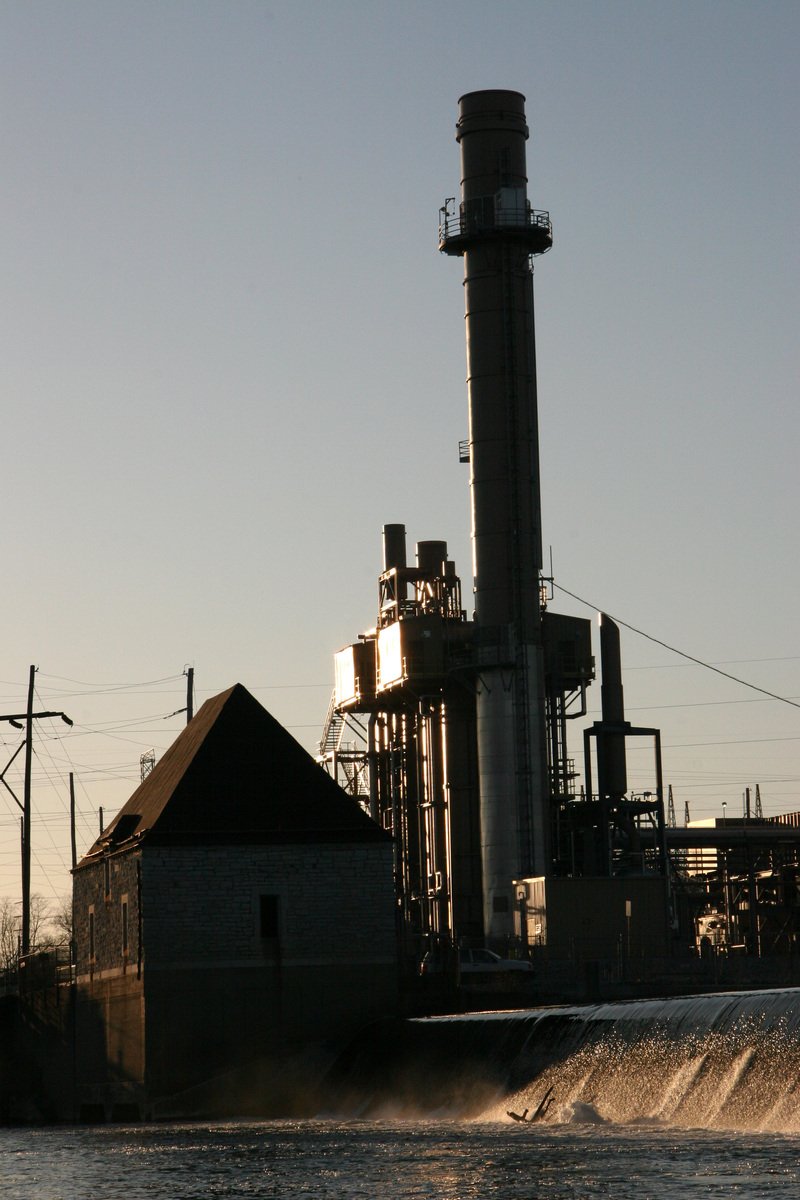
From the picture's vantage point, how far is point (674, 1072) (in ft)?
114

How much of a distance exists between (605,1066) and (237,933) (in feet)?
57.2

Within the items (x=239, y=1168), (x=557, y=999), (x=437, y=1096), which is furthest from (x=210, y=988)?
(x=239, y=1168)

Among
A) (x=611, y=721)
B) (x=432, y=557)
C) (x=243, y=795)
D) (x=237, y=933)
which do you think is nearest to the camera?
(x=237, y=933)

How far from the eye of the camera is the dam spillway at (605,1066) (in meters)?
32.9

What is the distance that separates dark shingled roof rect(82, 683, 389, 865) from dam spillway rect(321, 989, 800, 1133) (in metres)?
9.26

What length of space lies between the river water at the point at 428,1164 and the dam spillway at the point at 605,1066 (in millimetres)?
653

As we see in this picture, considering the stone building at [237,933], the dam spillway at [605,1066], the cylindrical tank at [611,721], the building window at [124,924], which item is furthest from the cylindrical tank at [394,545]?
the dam spillway at [605,1066]

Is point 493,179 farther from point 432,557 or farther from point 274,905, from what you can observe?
point 274,905

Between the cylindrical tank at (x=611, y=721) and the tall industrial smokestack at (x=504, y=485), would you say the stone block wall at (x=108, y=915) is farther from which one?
the cylindrical tank at (x=611, y=721)

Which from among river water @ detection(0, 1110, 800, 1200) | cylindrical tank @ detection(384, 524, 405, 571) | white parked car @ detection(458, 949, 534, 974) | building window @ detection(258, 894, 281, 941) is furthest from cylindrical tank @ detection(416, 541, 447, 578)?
river water @ detection(0, 1110, 800, 1200)

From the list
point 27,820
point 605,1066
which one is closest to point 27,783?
point 27,820

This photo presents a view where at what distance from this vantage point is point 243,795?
53938mm

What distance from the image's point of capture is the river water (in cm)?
2692

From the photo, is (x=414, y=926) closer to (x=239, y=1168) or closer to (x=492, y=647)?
(x=492, y=647)
